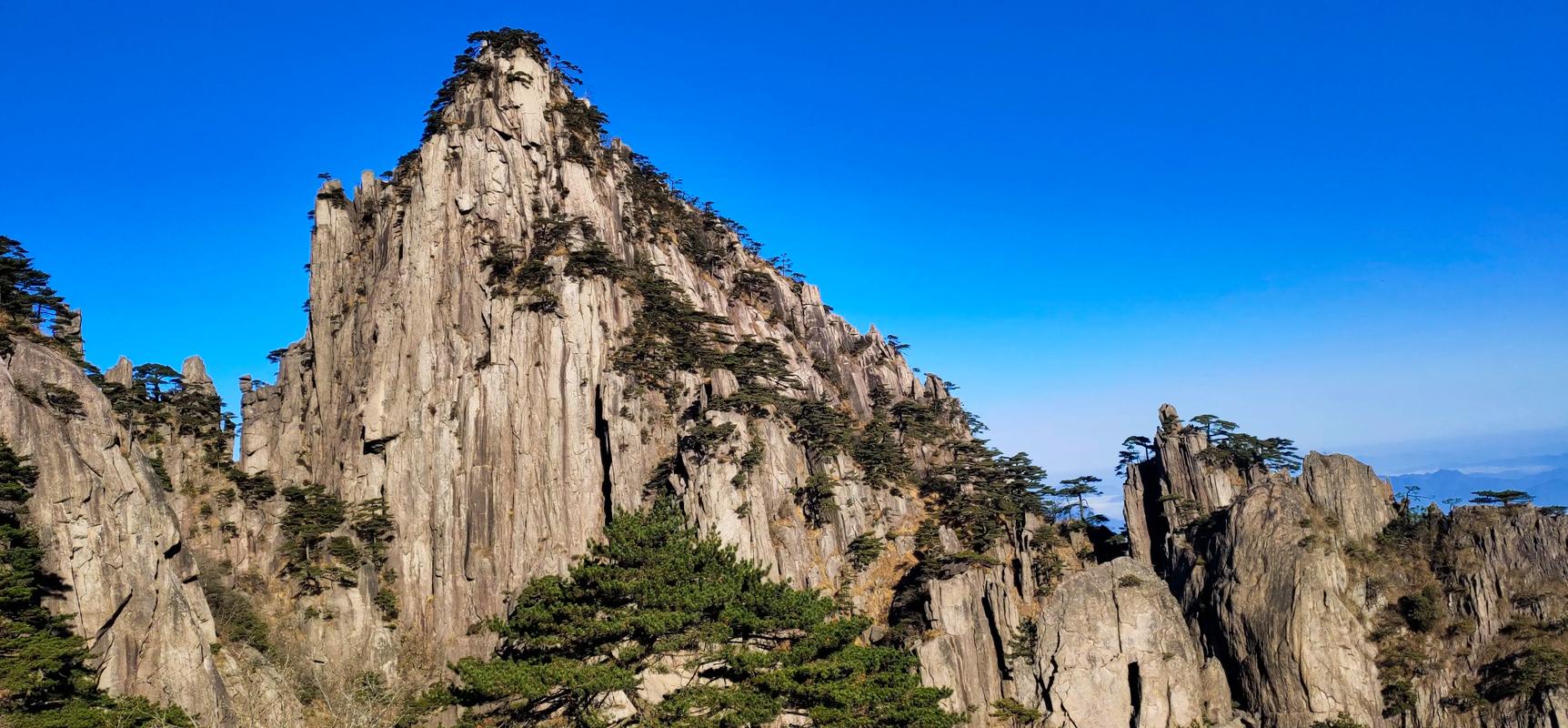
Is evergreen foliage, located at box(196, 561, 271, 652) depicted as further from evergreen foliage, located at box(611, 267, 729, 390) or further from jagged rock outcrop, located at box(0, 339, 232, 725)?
evergreen foliage, located at box(611, 267, 729, 390)

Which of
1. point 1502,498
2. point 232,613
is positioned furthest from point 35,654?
point 1502,498

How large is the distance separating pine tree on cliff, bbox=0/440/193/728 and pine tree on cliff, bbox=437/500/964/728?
41.2ft

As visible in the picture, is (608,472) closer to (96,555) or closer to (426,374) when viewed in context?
A: (426,374)

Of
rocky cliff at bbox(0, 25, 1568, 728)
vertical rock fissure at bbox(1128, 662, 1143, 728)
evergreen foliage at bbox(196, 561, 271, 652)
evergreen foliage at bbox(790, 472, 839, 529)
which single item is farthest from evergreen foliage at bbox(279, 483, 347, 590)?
vertical rock fissure at bbox(1128, 662, 1143, 728)

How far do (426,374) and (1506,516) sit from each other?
233 feet

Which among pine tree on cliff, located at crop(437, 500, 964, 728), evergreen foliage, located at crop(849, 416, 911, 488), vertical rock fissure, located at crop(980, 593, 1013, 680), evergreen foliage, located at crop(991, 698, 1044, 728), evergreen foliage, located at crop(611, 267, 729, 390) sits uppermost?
evergreen foliage, located at crop(611, 267, 729, 390)

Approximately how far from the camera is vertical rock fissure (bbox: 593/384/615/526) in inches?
2584

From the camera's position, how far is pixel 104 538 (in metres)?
41.6

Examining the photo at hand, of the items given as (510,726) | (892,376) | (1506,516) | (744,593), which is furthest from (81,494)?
(1506,516)

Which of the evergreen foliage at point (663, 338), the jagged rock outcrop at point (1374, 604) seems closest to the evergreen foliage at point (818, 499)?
the evergreen foliage at point (663, 338)

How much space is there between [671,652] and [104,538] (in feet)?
91.0

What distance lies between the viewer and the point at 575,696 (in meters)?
31.2

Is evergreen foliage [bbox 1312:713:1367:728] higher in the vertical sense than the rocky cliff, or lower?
lower

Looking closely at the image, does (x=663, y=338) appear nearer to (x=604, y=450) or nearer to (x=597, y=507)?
(x=604, y=450)
